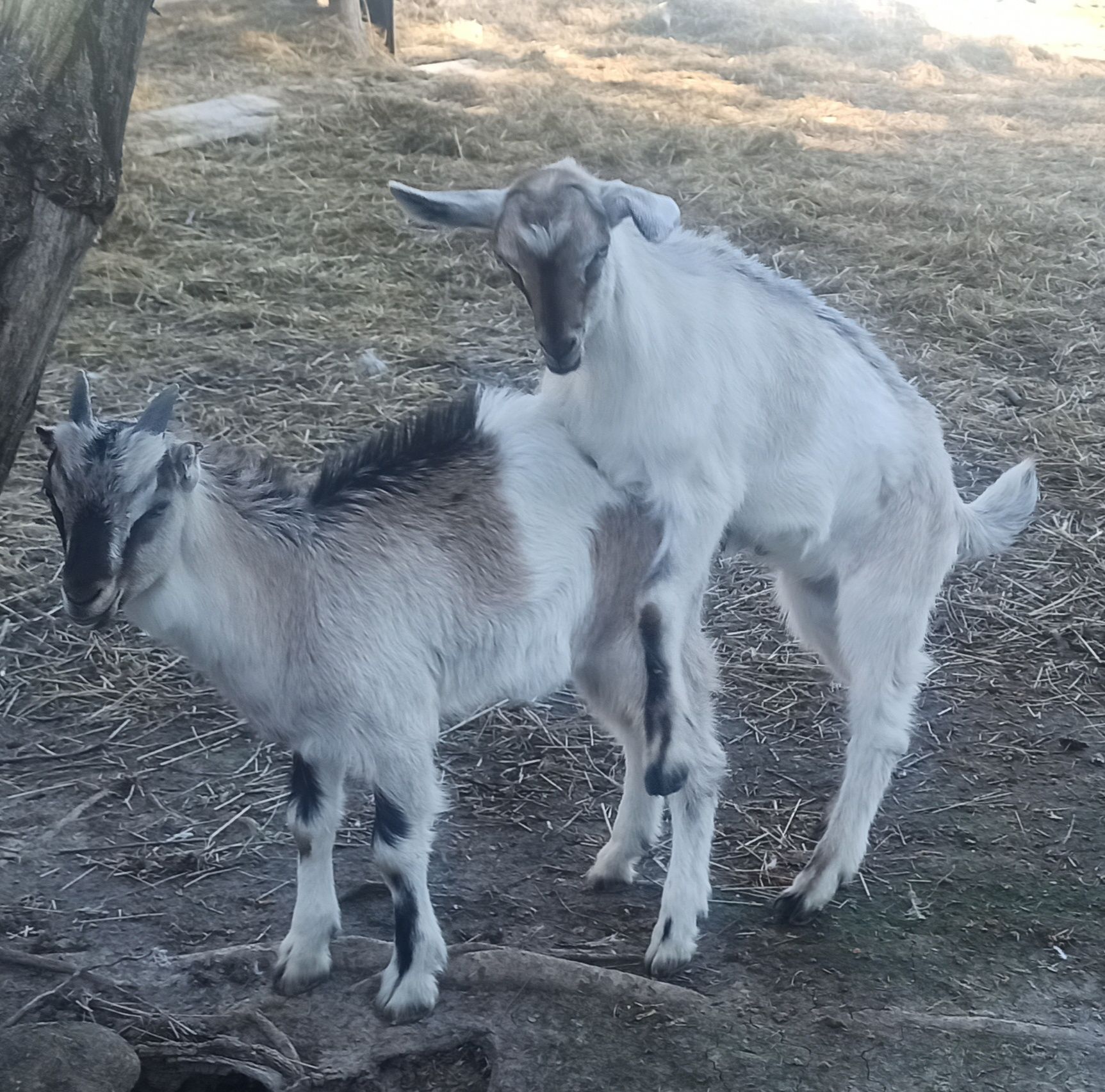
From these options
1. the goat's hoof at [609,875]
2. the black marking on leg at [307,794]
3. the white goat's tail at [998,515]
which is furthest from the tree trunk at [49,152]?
the white goat's tail at [998,515]

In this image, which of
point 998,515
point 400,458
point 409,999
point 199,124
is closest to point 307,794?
point 409,999

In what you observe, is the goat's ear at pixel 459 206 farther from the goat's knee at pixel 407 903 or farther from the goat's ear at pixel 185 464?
the goat's knee at pixel 407 903

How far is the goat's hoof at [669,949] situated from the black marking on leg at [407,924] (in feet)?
1.93

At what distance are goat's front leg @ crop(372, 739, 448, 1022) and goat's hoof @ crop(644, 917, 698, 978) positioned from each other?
533 millimetres

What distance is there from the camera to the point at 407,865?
9.23ft

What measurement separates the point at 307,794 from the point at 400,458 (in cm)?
84

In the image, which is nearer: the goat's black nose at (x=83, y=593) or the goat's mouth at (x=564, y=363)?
the goat's black nose at (x=83, y=593)

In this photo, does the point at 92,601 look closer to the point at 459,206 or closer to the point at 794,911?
the point at 459,206

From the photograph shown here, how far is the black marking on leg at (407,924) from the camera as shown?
2.82 meters

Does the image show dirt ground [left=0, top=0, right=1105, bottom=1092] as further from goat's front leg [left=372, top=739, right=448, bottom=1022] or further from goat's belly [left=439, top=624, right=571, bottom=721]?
goat's belly [left=439, top=624, right=571, bottom=721]

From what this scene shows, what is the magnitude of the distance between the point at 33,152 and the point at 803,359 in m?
1.95

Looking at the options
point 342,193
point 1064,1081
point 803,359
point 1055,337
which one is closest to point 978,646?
point 803,359

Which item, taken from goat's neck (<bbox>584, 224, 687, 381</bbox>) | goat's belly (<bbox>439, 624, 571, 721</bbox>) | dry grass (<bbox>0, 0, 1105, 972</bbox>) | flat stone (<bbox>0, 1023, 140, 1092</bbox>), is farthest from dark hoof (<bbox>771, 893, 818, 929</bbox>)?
flat stone (<bbox>0, 1023, 140, 1092</bbox>)

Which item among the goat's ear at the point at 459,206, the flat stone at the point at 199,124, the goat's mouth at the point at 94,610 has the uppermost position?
the goat's ear at the point at 459,206
